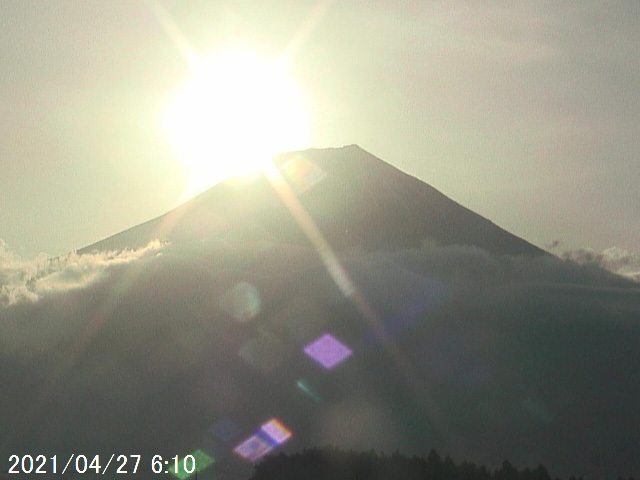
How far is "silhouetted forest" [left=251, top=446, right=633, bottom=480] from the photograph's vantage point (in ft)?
281

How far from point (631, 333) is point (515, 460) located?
68602 millimetres

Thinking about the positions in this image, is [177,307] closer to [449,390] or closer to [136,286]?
[136,286]

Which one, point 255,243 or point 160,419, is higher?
point 255,243

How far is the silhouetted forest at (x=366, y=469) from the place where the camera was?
8569 centimetres

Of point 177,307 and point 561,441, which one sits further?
point 177,307

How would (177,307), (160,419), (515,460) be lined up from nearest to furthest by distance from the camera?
(515,460) < (160,419) < (177,307)

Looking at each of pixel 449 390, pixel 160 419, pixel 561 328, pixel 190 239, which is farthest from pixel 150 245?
pixel 561 328

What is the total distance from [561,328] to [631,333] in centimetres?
1540

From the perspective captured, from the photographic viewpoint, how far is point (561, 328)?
178 meters

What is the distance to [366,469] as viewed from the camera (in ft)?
284

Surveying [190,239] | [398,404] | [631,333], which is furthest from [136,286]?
[631,333]

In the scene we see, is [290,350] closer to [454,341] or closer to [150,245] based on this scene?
[454,341]

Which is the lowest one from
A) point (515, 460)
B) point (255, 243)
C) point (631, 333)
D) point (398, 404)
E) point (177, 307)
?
point (515, 460)

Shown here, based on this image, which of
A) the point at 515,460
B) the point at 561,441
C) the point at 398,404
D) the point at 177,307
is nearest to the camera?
the point at 515,460
